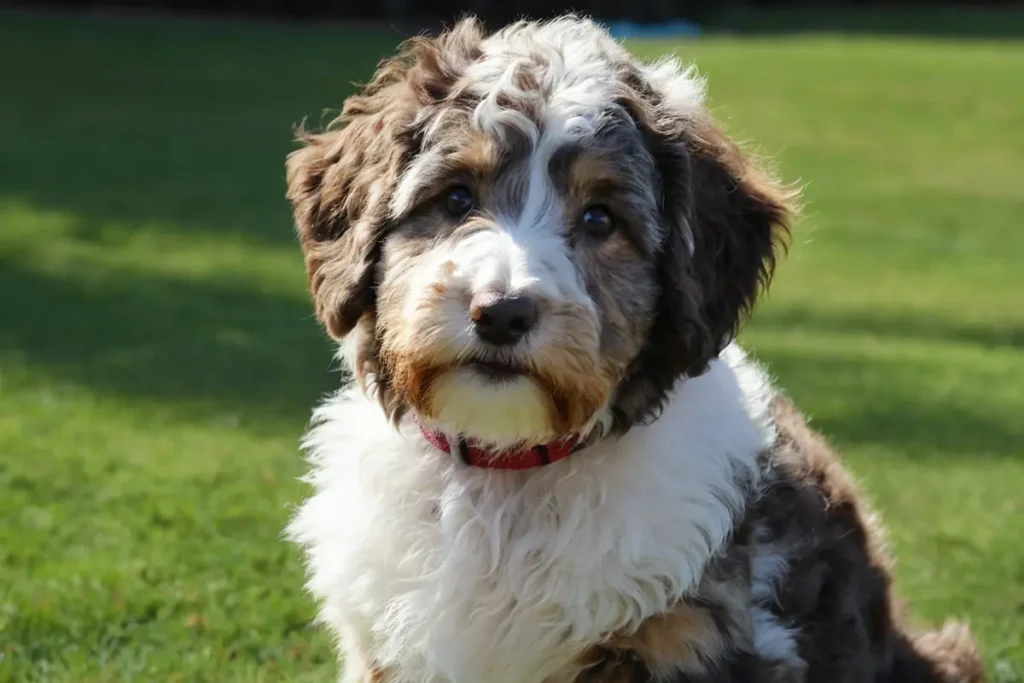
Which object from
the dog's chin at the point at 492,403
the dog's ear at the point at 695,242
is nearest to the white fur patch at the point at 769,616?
the dog's ear at the point at 695,242

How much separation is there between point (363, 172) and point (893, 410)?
19.2ft

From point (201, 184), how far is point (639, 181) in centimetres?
1311

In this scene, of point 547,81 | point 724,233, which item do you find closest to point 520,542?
point 724,233

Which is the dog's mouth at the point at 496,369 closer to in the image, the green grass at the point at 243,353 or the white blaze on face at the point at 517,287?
the white blaze on face at the point at 517,287

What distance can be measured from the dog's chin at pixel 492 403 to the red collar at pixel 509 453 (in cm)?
15

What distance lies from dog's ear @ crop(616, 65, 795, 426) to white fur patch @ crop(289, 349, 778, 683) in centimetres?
15

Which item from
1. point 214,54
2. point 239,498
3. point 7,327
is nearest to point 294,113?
point 214,54

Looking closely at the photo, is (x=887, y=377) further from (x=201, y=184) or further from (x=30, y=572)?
(x=201, y=184)

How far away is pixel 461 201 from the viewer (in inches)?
148

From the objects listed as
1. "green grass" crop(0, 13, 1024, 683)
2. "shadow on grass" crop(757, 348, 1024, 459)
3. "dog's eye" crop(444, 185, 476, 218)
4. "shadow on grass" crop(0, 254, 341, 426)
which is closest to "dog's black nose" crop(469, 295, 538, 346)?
"dog's eye" crop(444, 185, 476, 218)

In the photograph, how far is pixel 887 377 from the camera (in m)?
9.74

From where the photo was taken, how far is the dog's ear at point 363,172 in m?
3.85

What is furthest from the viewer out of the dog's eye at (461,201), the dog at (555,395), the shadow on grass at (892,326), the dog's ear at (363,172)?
the shadow on grass at (892,326)

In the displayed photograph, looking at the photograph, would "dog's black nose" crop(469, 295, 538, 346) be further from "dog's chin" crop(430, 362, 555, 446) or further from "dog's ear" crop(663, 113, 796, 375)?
"dog's ear" crop(663, 113, 796, 375)
